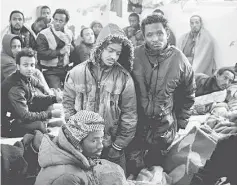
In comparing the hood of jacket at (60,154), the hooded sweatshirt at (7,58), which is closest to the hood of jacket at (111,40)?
the hood of jacket at (60,154)

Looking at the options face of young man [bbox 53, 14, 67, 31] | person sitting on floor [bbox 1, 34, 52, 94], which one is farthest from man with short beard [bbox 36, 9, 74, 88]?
person sitting on floor [bbox 1, 34, 52, 94]

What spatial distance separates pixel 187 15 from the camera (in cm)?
598

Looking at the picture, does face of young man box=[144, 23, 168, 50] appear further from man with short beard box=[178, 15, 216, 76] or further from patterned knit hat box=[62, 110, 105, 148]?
man with short beard box=[178, 15, 216, 76]

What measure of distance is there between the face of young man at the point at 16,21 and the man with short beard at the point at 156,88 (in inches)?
95.5

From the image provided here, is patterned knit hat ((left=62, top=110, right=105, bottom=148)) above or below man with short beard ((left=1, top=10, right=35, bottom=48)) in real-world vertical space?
below

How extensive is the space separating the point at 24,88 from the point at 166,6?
287cm

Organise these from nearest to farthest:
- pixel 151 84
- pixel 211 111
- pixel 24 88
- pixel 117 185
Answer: pixel 117 185 < pixel 151 84 < pixel 24 88 < pixel 211 111

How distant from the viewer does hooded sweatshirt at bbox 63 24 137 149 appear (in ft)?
10.3

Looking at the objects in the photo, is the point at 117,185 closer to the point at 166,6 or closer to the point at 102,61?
the point at 102,61

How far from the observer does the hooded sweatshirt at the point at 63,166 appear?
2.12 meters

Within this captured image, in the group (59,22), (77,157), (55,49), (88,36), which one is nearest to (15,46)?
(55,49)

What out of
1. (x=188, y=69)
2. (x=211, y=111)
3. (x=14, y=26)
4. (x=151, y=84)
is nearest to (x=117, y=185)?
(x=151, y=84)

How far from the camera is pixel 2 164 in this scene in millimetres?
3123

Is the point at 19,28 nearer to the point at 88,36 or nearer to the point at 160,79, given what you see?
the point at 88,36
